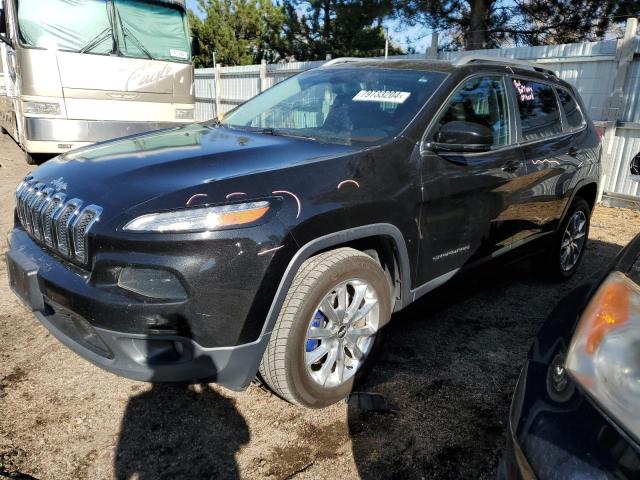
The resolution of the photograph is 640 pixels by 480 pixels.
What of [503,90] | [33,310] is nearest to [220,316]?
[33,310]

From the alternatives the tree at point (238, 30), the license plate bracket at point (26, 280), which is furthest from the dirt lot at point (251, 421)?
the tree at point (238, 30)

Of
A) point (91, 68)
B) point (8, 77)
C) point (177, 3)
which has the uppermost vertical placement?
point (177, 3)

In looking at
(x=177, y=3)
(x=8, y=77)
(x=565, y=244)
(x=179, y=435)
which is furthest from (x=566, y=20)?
(x=179, y=435)

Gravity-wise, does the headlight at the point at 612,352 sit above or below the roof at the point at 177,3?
below

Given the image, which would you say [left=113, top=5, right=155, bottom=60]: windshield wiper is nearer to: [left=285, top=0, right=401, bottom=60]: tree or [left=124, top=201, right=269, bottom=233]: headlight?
[left=124, top=201, right=269, bottom=233]: headlight

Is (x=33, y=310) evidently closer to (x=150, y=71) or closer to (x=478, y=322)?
(x=478, y=322)

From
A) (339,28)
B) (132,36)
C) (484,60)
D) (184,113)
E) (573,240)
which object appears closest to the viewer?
(484,60)

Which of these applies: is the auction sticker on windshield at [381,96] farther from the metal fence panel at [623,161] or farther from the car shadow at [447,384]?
the metal fence panel at [623,161]

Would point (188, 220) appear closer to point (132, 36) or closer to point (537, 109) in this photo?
point (537, 109)

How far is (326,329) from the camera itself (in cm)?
252

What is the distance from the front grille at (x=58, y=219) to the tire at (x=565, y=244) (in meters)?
3.64

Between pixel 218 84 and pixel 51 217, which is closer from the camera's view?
pixel 51 217

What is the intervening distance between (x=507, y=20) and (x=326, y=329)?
49.8ft

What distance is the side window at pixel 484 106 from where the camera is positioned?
124 inches
